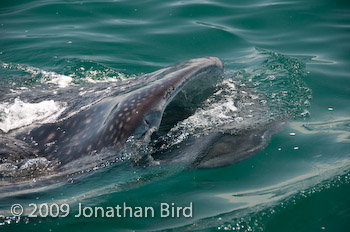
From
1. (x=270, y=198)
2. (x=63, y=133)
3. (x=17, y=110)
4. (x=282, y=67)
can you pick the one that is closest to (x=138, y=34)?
(x=282, y=67)

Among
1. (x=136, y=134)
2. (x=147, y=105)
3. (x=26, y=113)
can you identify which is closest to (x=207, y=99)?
(x=147, y=105)

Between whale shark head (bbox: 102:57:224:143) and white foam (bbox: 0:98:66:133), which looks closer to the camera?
whale shark head (bbox: 102:57:224:143)

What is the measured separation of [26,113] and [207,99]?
214 cm

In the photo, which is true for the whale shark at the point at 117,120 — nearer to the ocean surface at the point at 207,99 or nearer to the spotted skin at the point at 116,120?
the spotted skin at the point at 116,120

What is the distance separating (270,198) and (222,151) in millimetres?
736

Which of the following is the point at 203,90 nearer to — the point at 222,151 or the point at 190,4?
the point at 222,151

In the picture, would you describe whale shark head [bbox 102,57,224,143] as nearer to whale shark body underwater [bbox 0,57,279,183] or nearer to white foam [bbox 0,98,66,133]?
whale shark body underwater [bbox 0,57,279,183]

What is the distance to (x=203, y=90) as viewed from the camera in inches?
199

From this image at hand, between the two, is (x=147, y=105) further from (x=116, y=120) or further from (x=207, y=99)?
(x=207, y=99)

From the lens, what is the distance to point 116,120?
397cm

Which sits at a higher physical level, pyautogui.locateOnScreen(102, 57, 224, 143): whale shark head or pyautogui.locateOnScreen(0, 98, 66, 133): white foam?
pyautogui.locateOnScreen(102, 57, 224, 143): whale shark head

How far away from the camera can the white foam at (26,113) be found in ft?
15.8

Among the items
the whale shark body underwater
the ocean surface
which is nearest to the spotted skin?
the whale shark body underwater

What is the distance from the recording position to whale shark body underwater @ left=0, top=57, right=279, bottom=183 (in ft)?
12.9
